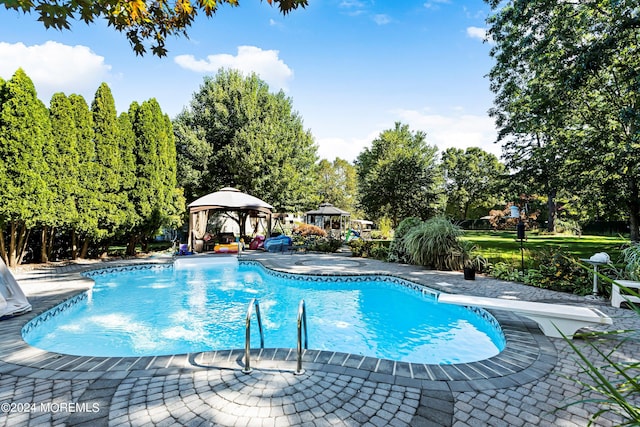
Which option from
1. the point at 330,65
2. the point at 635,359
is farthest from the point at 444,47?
the point at 635,359

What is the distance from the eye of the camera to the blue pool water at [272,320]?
4.97 meters

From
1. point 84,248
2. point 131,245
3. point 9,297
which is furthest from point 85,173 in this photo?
point 9,297

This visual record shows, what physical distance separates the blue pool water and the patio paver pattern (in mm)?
1203

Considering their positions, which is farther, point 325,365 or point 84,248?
point 84,248

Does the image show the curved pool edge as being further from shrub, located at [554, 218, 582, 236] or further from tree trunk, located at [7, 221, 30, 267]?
shrub, located at [554, 218, 582, 236]

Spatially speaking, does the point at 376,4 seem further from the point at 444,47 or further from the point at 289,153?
the point at 289,153

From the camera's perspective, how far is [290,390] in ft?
9.27

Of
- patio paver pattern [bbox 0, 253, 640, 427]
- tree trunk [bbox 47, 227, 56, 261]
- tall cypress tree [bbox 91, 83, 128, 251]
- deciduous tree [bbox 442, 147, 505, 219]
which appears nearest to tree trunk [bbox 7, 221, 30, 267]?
tree trunk [bbox 47, 227, 56, 261]

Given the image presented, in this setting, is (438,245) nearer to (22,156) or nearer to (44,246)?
(22,156)

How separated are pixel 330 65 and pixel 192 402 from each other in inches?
420

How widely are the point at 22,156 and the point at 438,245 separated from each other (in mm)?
11923

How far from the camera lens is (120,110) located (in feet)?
38.3

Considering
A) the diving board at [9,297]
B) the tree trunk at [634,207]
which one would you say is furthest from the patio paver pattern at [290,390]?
the tree trunk at [634,207]

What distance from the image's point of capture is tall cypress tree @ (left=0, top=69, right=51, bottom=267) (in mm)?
8141
